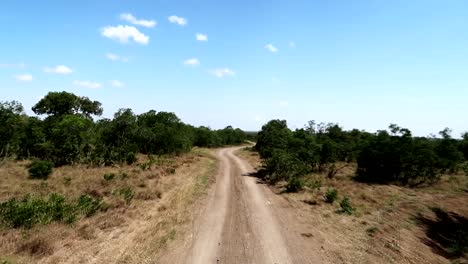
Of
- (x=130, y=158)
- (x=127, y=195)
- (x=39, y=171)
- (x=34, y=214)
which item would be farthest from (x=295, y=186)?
(x=39, y=171)

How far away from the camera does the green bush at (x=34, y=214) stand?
16250mm

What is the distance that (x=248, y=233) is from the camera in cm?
1688

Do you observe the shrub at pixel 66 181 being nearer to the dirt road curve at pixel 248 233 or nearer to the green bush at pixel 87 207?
the green bush at pixel 87 207

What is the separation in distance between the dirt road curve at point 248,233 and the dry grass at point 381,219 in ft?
3.89

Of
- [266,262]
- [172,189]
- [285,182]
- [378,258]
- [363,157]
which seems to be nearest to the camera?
[266,262]

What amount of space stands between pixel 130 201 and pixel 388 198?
2040 cm

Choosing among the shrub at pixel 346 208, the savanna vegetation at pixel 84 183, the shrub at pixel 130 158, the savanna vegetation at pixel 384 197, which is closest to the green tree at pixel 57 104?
the savanna vegetation at pixel 84 183

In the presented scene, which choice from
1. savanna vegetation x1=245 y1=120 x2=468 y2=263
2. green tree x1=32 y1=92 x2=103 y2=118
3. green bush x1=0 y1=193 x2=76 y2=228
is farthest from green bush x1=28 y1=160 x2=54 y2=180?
green tree x1=32 y1=92 x2=103 y2=118

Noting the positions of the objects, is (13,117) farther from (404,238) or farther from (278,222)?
(404,238)

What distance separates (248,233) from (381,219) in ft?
30.3

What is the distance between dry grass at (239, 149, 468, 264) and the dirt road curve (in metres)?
1.19

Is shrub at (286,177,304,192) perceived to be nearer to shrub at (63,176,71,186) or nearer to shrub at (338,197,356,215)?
shrub at (338,197,356,215)

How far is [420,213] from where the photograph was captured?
77.7 feet

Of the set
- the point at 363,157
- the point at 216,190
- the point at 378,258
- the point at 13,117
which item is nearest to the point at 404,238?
the point at 378,258
